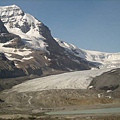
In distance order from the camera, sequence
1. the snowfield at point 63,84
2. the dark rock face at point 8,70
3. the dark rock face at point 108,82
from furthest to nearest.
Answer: the dark rock face at point 8,70 → the snowfield at point 63,84 → the dark rock face at point 108,82

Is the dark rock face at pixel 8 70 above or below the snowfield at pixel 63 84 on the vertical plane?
below

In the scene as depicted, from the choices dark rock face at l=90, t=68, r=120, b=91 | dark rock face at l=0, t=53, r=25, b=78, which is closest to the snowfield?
dark rock face at l=90, t=68, r=120, b=91

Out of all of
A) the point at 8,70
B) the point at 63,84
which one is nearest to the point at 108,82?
the point at 63,84

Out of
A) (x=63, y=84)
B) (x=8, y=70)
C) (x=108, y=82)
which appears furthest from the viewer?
(x=8, y=70)

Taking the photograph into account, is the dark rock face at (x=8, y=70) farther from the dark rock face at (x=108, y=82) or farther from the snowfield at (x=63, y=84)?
the dark rock face at (x=108, y=82)

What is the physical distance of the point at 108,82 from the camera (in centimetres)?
7812

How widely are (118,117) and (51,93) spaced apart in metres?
35.5

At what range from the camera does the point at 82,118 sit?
4094 cm

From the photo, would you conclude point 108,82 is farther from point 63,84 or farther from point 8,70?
point 8,70

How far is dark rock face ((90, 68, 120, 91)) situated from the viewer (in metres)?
76.4

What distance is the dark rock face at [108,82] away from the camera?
7644 cm

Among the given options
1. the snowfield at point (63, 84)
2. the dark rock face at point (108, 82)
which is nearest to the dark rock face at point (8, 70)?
the snowfield at point (63, 84)

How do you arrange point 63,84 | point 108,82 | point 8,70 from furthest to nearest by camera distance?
point 8,70 < point 63,84 < point 108,82

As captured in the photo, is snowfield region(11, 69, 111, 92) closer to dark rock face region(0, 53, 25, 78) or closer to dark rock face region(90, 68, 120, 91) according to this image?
dark rock face region(90, 68, 120, 91)
